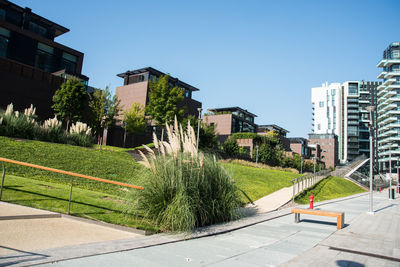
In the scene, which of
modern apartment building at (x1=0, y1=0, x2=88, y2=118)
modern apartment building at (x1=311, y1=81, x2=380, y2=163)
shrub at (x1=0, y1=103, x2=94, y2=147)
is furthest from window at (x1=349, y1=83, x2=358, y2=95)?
shrub at (x1=0, y1=103, x2=94, y2=147)

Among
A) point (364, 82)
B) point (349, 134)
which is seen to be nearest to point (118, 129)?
point (349, 134)

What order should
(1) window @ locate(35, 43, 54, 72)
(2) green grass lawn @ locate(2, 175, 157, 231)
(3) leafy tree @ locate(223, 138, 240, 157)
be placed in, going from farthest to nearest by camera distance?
1. (3) leafy tree @ locate(223, 138, 240, 157)
2. (1) window @ locate(35, 43, 54, 72)
3. (2) green grass lawn @ locate(2, 175, 157, 231)

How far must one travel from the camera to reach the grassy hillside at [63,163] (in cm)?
1011

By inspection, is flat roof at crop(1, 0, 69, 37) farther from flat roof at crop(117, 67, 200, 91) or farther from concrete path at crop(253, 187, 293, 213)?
concrete path at crop(253, 187, 293, 213)

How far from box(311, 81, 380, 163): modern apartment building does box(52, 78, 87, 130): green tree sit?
109 metres

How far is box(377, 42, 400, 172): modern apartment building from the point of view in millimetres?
85688

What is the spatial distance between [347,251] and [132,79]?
1746 inches

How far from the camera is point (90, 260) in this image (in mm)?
3850

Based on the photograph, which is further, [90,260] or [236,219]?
[236,219]

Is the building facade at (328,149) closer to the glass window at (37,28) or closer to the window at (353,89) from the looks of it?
the window at (353,89)

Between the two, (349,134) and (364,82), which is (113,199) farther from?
(364,82)

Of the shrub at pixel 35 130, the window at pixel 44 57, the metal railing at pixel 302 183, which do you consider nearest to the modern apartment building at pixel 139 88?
the window at pixel 44 57

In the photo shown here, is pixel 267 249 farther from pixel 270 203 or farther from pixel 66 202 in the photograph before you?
pixel 270 203

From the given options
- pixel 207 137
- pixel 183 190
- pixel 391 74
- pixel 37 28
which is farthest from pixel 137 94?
pixel 391 74
